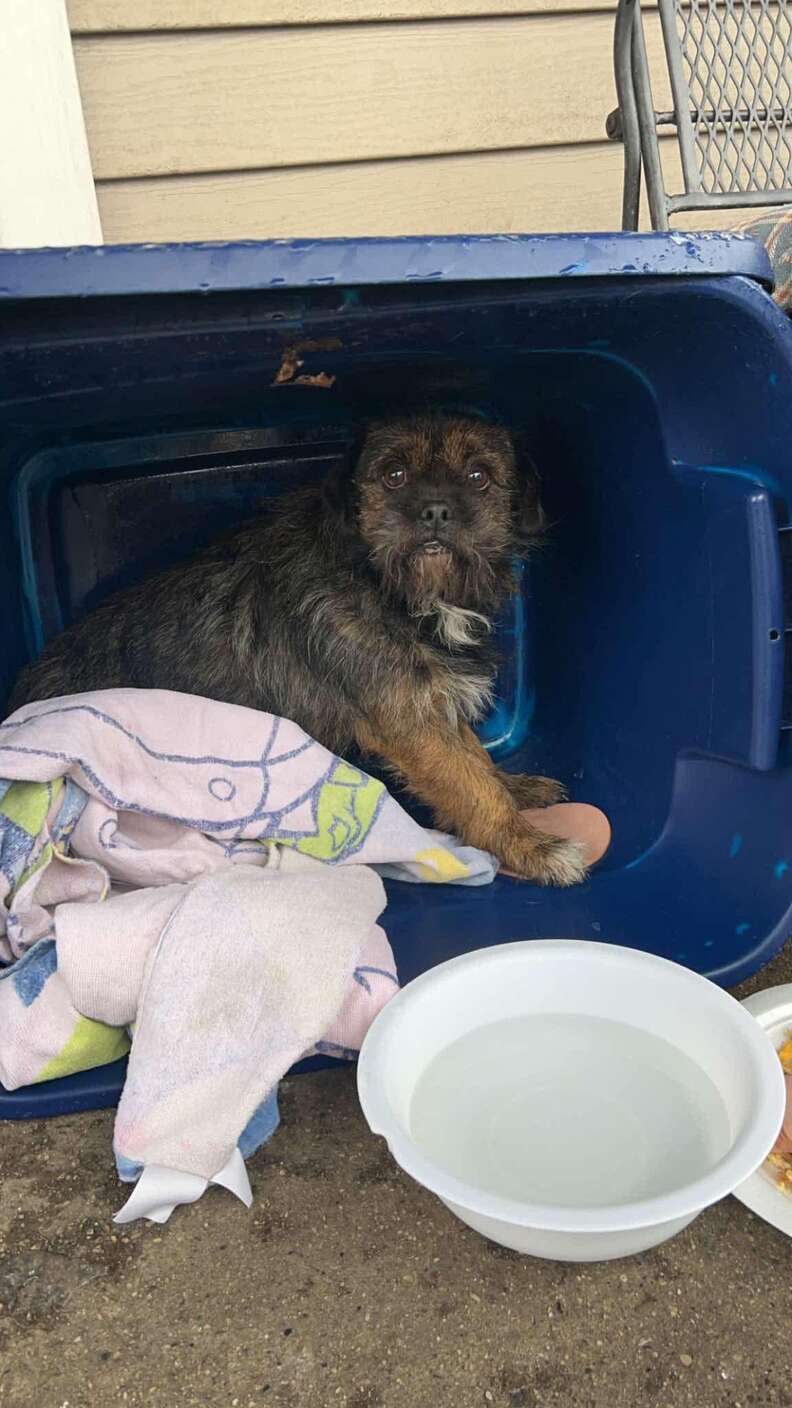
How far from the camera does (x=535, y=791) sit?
2.58m

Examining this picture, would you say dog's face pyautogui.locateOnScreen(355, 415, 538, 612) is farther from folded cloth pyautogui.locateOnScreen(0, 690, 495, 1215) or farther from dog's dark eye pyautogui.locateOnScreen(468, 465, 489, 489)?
folded cloth pyautogui.locateOnScreen(0, 690, 495, 1215)

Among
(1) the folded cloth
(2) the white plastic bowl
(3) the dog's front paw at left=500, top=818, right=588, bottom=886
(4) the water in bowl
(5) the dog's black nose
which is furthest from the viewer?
(3) the dog's front paw at left=500, top=818, right=588, bottom=886

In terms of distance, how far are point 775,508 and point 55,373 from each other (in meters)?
1.24

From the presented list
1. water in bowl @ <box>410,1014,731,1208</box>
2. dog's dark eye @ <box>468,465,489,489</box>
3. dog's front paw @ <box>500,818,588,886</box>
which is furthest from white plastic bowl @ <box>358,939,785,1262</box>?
dog's dark eye @ <box>468,465,489,489</box>

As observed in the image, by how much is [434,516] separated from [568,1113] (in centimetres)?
115

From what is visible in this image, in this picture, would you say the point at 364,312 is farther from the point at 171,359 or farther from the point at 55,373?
the point at 55,373

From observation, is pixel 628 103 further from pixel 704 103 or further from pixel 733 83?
pixel 733 83

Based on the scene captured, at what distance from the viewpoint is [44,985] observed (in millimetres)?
1617

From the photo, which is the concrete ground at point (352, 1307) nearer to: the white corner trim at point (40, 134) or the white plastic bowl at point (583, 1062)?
the white plastic bowl at point (583, 1062)

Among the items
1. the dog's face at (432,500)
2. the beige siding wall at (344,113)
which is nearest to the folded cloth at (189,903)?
the dog's face at (432,500)

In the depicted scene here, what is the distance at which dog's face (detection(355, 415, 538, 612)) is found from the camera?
6.84 feet

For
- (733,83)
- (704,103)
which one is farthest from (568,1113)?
(733,83)

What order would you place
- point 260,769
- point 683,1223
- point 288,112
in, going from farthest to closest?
point 288,112 < point 260,769 < point 683,1223

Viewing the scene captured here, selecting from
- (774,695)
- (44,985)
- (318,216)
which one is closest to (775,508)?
(774,695)
